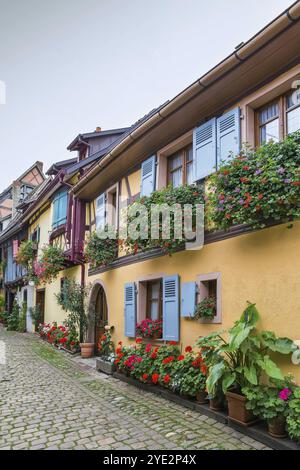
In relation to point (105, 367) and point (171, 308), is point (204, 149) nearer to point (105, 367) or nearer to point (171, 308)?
point (171, 308)

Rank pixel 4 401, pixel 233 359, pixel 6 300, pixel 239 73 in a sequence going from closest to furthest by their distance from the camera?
pixel 233 359 < pixel 239 73 < pixel 4 401 < pixel 6 300

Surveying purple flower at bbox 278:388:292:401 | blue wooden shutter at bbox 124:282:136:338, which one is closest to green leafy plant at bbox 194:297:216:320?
purple flower at bbox 278:388:292:401

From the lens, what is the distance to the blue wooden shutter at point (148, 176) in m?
8.29

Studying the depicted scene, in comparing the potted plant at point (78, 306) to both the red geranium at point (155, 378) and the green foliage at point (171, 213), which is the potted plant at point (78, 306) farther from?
the red geranium at point (155, 378)

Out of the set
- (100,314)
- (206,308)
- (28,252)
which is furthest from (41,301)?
(206,308)

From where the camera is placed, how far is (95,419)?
17.8ft

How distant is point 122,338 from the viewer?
926 centimetres

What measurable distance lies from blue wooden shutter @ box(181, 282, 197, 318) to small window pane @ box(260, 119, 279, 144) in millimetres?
2569

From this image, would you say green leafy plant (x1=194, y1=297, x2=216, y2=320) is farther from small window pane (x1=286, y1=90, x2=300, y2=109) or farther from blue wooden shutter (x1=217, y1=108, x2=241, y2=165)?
small window pane (x1=286, y1=90, x2=300, y2=109)

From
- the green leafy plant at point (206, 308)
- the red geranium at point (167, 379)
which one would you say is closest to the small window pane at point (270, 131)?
the green leafy plant at point (206, 308)

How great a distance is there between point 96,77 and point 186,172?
2.61 meters

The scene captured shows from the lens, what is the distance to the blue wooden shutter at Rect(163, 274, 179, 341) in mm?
7035
